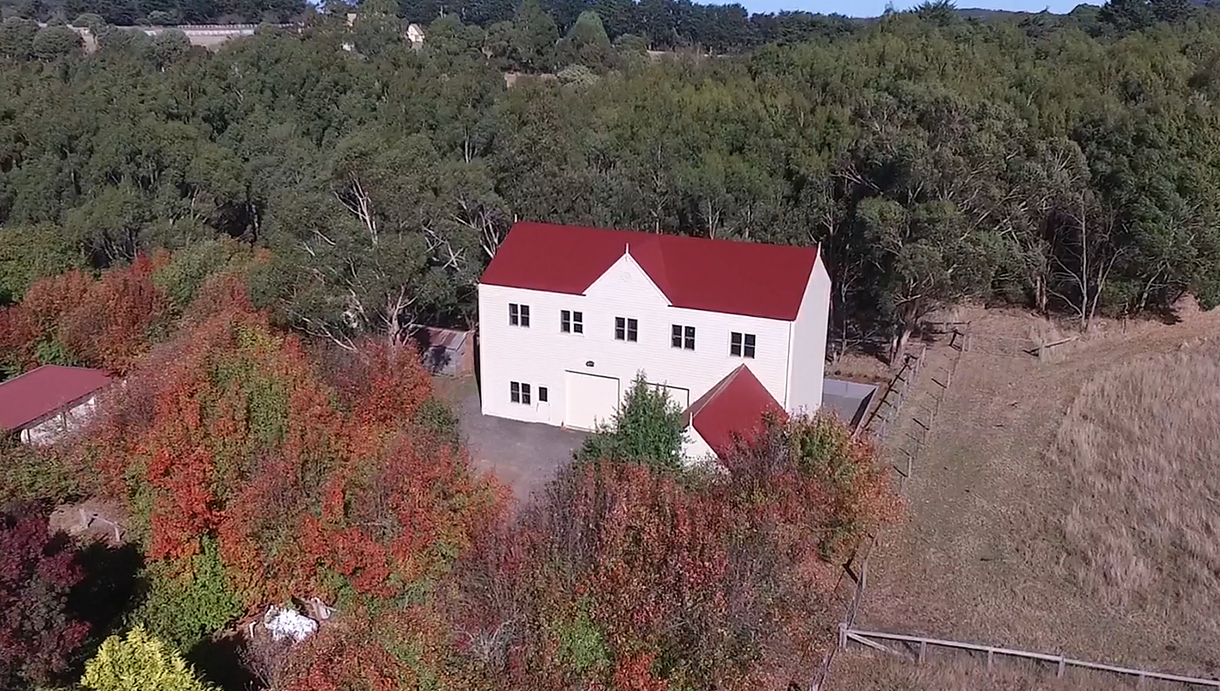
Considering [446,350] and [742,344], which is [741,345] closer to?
[742,344]

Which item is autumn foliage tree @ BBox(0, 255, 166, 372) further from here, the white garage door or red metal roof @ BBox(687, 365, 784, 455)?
red metal roof @ BBox(687, 365, 784, 455)

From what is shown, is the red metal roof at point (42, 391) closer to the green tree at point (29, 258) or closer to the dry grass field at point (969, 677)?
the green tree at point (29, 258)

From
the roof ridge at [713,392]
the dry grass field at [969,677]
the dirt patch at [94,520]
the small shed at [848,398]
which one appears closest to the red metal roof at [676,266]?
the roof ridge at [713,392]

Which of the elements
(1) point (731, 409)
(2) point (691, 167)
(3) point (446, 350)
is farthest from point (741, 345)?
(2) point (691, 167)

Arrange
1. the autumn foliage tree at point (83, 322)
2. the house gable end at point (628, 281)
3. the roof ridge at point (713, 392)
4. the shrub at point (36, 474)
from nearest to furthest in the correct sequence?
the shrub at point (36, 474)
the roof ridge at point (713, 392)
the house gable end at point (628, 281)
the autumn foliage tree at point (83, 322)

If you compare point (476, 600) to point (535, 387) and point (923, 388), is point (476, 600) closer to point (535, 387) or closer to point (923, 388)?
point (535, 387)

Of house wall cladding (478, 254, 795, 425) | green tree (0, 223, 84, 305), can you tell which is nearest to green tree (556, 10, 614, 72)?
green tree (0, 223, 84, 305)

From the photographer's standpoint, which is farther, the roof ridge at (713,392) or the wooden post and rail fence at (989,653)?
the roof ridge at (713,392)
